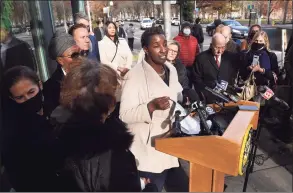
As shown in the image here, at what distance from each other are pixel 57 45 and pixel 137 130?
2.89 feet

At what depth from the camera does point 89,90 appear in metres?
1.22

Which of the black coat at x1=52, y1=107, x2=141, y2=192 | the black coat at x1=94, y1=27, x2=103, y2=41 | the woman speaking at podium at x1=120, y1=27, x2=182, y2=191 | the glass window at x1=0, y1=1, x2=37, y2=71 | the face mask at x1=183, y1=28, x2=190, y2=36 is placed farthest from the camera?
the black coat at x1=94, y1=27, x2=103, y2=41

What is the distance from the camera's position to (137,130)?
1.80m

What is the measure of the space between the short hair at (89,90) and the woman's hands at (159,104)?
36cm

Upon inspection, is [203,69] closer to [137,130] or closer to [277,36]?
[137,130]

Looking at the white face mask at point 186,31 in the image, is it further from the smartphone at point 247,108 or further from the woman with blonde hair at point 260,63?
the smartphone at point 247,108

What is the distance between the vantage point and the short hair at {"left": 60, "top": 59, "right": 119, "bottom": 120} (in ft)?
3.92

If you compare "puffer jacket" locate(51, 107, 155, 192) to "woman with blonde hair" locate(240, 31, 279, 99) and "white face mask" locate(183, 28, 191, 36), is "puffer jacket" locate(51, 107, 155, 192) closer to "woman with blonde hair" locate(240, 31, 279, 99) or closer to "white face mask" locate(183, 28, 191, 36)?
"woman with blonde hair" locate(240, 31, 279, 99)

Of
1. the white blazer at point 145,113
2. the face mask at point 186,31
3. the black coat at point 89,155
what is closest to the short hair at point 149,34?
the white blazer at point 145,113

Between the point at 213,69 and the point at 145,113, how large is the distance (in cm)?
153

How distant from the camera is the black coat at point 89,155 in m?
1.12

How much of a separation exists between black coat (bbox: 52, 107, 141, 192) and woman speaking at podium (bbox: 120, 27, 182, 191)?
504 mm

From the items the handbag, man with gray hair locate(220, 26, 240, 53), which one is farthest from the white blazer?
man with gray hair locate(220, 26, 240, 53)

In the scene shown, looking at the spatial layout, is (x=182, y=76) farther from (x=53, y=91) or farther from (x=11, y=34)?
(x=11, y=34)
